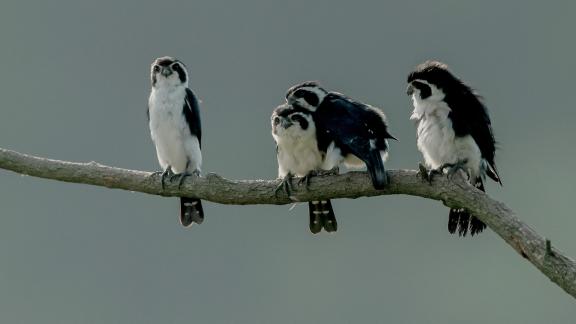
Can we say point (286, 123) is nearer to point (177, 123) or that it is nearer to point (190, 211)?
point (177, 123)

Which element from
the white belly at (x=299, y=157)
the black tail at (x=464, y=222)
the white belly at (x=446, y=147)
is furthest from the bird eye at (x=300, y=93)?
the black tail at (x=464, y=222)

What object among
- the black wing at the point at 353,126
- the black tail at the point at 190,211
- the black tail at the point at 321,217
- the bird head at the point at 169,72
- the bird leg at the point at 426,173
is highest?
the bird head at the point at 169,72

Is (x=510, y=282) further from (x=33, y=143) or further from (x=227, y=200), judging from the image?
(x=227, y=200)

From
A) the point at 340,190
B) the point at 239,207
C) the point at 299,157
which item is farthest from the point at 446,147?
the point at 239,207

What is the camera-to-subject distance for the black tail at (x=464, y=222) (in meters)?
15.3

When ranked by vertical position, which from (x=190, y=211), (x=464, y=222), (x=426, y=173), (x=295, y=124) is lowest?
(x=464, y=222)

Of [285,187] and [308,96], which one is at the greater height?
[308,96]

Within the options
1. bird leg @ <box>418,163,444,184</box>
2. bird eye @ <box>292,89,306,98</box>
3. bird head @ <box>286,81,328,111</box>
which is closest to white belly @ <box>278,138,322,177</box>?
bird head @ <box>286,81,328,111</box>

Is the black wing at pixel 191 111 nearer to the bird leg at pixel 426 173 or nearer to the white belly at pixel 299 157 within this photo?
the white belly at pixel 299 157

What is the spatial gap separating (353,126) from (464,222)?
1.42m

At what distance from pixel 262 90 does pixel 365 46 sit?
18617 mm

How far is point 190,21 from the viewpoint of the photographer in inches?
4958

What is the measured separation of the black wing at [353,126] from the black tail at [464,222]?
3.02 ft

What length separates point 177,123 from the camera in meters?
17.4
